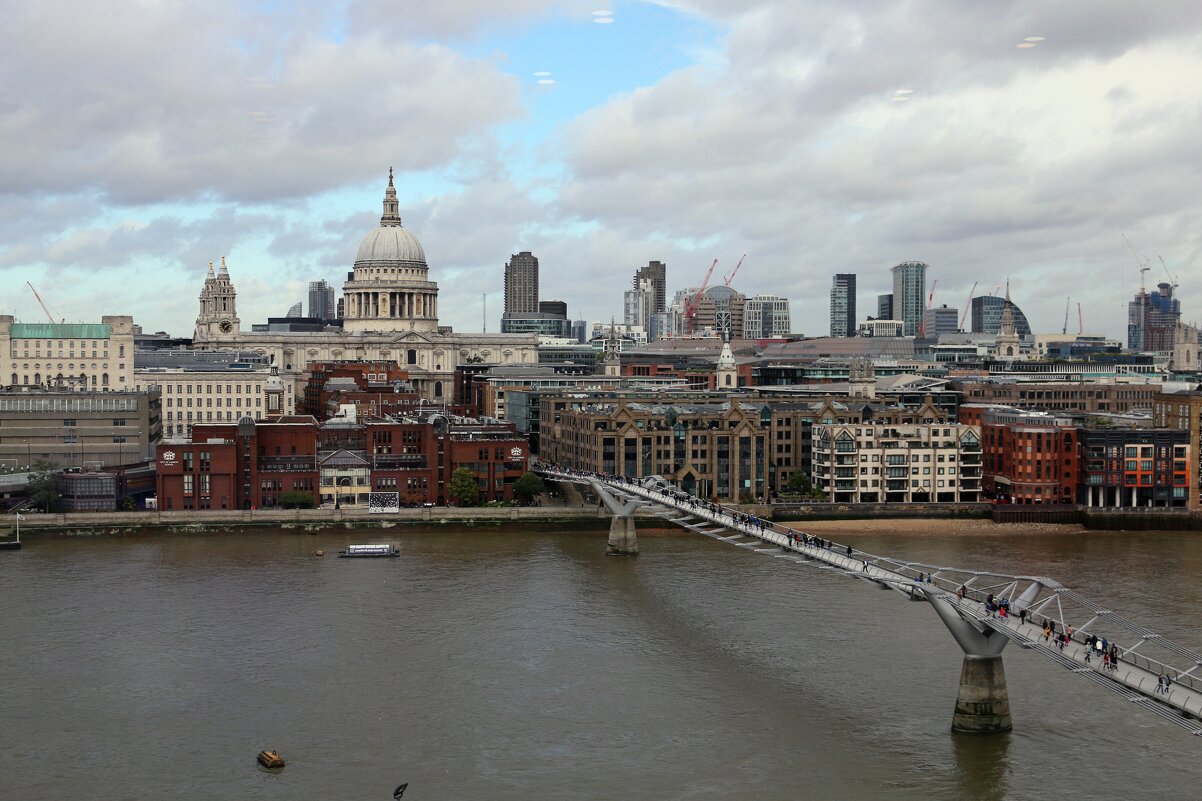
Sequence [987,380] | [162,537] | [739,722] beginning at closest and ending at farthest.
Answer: [739,722]
[162,537]
[987,380]

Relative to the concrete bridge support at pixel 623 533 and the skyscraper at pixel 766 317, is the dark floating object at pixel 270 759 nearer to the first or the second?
the concrete bridge support at pixel 623 533

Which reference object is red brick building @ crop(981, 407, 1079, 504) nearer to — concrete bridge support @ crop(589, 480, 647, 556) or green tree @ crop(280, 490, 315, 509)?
concrete bridge support @ crop(589, 480, 647, 556)

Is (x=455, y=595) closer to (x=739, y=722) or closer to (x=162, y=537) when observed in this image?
(x=739, y=722)

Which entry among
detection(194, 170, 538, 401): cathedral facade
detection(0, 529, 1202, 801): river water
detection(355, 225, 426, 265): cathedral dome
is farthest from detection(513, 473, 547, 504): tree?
detection(355, 225, 426, 265): cathedral dome

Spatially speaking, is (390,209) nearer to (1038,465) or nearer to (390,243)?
(390,243)

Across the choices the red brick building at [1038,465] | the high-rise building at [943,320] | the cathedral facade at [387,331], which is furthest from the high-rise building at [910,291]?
the red brick building at [1038,465]

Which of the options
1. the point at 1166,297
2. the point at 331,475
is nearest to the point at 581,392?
the point at 331,475
